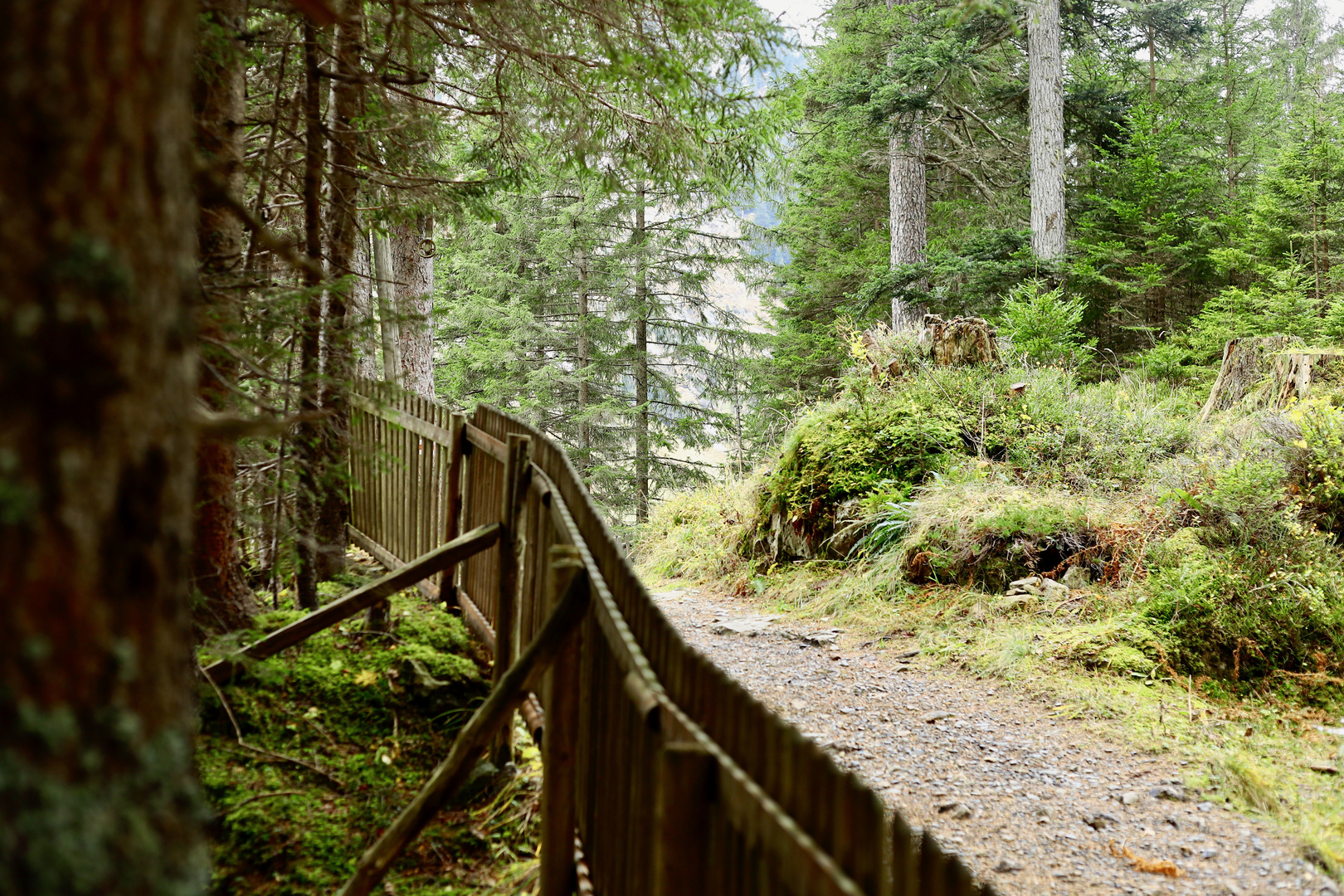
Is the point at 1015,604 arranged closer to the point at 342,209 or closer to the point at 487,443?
the point at 487,443

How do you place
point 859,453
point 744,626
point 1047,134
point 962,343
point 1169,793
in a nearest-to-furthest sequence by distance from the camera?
point 1169,793 < point 744,626 < point 859,453 < point 962,343 < point 1047,134

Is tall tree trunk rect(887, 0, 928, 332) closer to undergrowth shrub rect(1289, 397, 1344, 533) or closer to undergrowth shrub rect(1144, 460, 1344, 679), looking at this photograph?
undergrowth shrub rect(1289, 397, 1344, 533)

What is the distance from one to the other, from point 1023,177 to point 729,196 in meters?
6.84

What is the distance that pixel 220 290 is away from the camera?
3303 mm

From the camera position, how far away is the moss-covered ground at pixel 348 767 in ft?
12.2

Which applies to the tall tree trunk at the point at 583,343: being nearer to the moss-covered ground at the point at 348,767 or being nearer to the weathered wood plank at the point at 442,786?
the moss-covered ground at the point at 348,767

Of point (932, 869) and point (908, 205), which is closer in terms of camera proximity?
point (932, 869)

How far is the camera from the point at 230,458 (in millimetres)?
4402

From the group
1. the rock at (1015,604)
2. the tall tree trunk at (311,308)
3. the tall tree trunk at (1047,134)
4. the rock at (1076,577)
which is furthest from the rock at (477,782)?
the tall tree trunk at (1047,134)

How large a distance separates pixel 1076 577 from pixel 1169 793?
2.71 metres

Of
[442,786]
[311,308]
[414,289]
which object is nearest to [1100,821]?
[442,786]

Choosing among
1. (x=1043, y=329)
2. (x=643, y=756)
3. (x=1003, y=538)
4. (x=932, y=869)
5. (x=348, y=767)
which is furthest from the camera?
(x=1043, y=329)

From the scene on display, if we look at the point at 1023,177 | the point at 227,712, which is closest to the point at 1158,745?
the point at 227,712

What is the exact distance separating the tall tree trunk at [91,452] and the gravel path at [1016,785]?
11.8 ft
